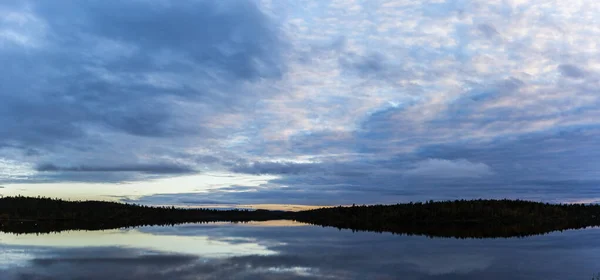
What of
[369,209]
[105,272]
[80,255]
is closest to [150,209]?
[369,209]

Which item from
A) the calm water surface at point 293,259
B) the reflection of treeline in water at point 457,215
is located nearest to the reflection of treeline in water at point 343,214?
the reflection of treeline in water at point 457,215

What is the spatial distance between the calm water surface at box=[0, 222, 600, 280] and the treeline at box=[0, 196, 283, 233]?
42.5m

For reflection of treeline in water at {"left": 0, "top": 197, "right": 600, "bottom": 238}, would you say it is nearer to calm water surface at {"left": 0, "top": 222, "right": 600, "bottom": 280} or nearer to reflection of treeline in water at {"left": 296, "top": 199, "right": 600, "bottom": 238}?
reflection of treeline in water at {"left": 296, "top": 199, "right": 600, "bottom": 238}

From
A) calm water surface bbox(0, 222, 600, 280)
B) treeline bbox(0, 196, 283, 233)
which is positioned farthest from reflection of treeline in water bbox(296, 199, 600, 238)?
calm water surface bbox(0, 222, 600, 280)

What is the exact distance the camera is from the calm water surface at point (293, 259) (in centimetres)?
2772

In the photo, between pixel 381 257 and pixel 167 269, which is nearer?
pixel 167 269

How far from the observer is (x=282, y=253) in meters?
37.3

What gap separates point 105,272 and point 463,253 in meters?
26.6

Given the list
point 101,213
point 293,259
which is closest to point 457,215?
point 293,259

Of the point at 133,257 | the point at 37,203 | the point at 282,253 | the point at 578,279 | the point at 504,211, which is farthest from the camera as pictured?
the point at 37,203

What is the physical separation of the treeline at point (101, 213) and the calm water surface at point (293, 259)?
42.5m

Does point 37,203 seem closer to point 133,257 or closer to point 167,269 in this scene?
point 133,257

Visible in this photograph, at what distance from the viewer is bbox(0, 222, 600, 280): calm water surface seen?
2772cm

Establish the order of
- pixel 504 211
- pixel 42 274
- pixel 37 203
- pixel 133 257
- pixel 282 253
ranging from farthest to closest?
pixel 37 203
pixel 504 211
pixel 282 253
pixel 133 257
pixel 42 274
